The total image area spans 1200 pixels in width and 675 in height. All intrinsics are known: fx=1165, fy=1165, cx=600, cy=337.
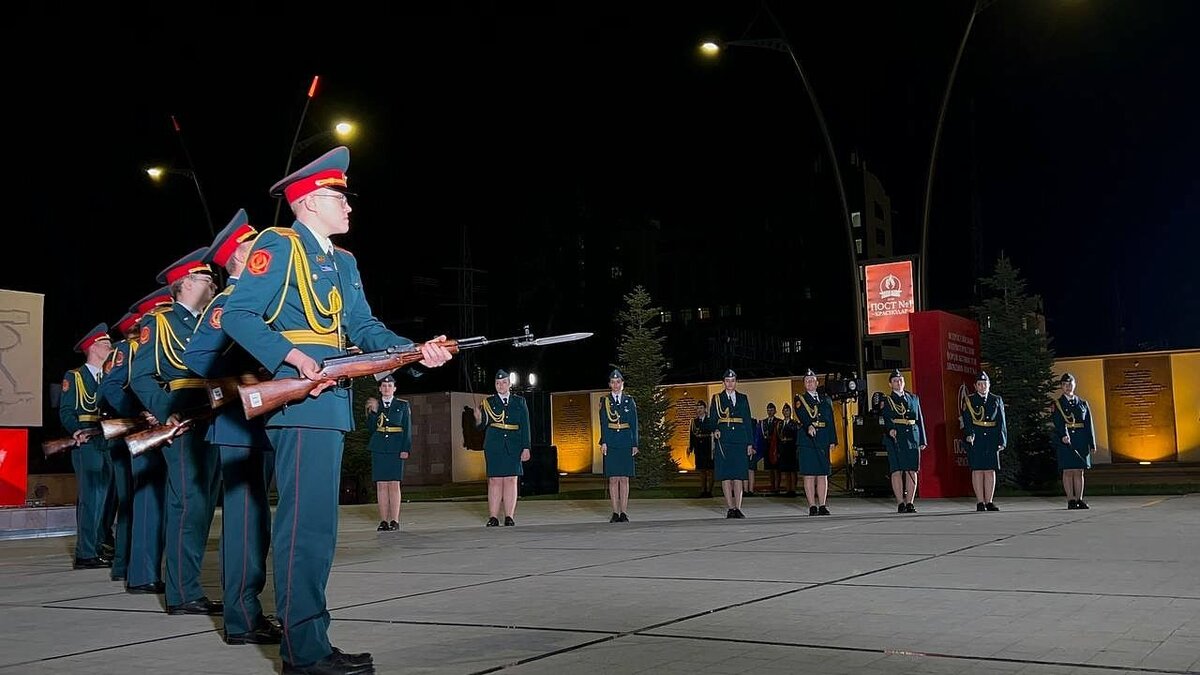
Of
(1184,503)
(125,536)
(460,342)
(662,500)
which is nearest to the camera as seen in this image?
(460,342)

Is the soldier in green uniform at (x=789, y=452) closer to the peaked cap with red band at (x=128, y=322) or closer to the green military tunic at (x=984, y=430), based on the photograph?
the green military tunic at (x=984, y=430)

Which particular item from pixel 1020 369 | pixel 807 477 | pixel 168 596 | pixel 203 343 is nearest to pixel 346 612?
pixel 168 596

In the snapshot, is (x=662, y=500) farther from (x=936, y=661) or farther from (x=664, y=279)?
(x=664, y=279)

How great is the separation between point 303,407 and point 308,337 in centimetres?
36

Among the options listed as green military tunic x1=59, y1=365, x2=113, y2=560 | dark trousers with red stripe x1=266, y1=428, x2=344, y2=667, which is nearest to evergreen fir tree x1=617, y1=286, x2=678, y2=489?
green military tunic x1=59, y1=365, x2=113, y2=560

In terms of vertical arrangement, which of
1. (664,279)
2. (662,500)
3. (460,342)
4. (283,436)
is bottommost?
(662,500)

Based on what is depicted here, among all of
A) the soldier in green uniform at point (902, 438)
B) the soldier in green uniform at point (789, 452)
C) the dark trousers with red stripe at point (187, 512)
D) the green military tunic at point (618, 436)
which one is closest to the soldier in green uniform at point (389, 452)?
the green military tunic at point (618, 436)

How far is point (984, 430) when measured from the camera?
16422 millimetres

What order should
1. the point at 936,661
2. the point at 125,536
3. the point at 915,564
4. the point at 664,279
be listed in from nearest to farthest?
the point at 936,661
the point at 915,564
the point at 125,536
the point at 664,279

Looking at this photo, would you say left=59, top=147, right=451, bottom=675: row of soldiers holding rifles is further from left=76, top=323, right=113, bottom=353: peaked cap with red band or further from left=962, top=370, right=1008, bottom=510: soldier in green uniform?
left=962, top=370, right=1008, bottom=510: soldier in green uniform

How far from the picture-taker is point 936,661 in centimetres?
501

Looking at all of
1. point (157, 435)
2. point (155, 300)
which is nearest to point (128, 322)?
point (155, 300)

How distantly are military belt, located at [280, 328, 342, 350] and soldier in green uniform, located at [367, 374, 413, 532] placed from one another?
1097 cm

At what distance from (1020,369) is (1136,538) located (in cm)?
1675
